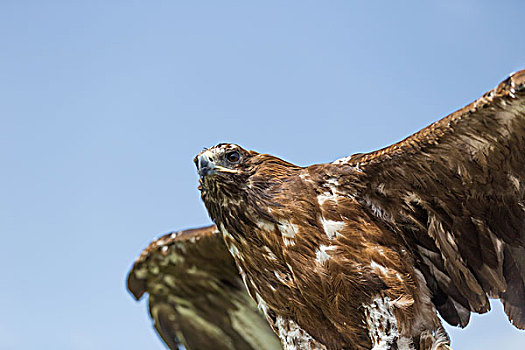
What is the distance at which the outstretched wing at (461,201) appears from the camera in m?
5.17

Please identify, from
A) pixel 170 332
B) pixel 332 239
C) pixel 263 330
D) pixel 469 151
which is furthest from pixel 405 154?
pixel 170 332

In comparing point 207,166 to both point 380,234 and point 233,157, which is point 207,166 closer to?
point 233,157

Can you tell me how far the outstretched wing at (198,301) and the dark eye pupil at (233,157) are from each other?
70.1 inches

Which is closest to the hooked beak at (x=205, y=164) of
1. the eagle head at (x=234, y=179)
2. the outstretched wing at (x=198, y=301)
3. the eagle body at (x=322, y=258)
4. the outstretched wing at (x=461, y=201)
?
the eagle head at (x=234, y=179)

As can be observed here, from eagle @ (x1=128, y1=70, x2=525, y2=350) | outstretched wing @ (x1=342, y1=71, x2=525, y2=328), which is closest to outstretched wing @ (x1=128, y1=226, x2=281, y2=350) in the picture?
eagle @ (x1=128, y1=70, x2=525, y2=350)

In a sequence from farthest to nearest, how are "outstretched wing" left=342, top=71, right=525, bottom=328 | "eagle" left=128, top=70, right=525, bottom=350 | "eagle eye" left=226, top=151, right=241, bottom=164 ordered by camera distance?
"eagle eye" left=226, top=151, right=241, bottom=164 < "eagle" left=128, top=70, right=525, bottom=350 < "outstretched wing" left=342, top=71, right=525, bottom=328

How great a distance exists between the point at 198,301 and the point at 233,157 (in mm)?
2503

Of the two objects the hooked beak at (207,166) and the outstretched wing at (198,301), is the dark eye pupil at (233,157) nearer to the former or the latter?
the hooked beak at (207,166)

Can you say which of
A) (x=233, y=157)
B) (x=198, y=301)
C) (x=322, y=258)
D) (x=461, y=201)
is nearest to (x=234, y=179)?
(x=233, y=157)

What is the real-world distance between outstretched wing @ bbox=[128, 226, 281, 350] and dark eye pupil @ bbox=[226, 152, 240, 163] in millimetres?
1780

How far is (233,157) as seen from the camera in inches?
227

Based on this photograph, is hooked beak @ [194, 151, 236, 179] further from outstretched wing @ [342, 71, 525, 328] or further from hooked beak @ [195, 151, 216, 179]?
outstretched wing @ [342, 71, 525, 328]

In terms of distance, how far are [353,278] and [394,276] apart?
315 mm

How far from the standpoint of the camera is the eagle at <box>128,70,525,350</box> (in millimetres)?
5375
